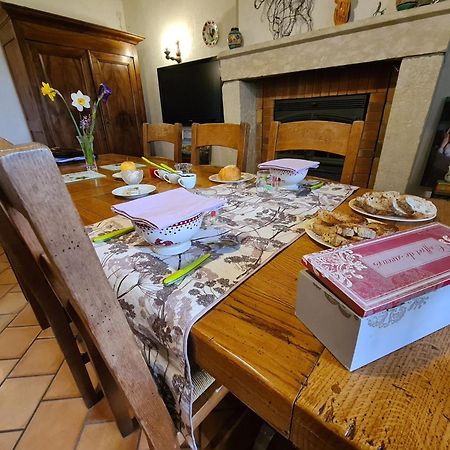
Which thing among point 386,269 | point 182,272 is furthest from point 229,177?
point 386,269

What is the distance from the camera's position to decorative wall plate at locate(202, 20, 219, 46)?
2594mm

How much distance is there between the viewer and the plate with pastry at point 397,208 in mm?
585

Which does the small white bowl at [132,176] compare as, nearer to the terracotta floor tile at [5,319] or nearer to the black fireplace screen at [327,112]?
the terracotta floor tile at [5,319]

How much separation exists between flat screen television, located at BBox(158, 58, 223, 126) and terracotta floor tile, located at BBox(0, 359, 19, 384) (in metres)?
2.62

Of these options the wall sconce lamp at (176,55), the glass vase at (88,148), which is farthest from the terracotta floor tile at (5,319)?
the wall sconce lamp at (176,55)

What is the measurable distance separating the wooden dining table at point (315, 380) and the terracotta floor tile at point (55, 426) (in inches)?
33.5

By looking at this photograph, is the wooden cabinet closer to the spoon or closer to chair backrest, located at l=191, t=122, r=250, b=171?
chair backrest, located at l=191, t=122, r=250, b=171

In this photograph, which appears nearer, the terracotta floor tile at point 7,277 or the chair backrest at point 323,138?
the chair backrest at point 323,138

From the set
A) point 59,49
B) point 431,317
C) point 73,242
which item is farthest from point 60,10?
point 431,317

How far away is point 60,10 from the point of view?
2.72 metres

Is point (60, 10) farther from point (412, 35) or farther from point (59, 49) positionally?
point (412, 35)

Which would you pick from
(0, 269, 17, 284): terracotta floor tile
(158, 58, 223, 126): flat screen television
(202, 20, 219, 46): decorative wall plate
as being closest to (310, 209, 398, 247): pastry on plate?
(0, 269, 17, 284): terracotta floor tile

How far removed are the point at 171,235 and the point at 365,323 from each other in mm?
322

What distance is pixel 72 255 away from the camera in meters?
0.23
